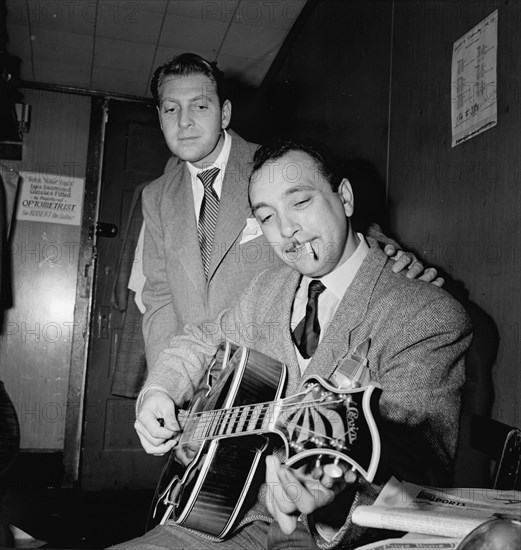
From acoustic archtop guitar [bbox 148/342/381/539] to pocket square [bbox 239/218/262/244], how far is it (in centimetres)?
61

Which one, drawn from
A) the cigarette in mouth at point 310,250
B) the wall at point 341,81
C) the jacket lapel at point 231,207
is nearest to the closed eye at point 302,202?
the cigarette in mouth at point 310,250

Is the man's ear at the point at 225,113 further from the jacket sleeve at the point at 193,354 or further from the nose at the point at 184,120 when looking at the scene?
the jacket sleeve at the point at 193,354

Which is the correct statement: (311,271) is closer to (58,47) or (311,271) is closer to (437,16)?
(437,16)

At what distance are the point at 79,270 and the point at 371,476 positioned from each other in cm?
383

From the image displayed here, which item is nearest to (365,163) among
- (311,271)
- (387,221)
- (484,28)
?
(387,221)

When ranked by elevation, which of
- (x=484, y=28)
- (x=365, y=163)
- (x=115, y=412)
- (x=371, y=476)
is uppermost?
(x=484, y=28)

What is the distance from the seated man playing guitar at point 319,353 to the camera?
108cm

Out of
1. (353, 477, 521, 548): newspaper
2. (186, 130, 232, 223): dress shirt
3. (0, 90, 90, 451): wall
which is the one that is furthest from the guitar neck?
(0, 90, 90, 451): wall

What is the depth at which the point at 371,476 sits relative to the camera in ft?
2.75

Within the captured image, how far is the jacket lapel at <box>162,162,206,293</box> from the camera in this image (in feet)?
6.86

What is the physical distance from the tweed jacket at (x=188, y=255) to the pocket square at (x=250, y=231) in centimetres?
1

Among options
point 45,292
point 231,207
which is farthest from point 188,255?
point 45,292

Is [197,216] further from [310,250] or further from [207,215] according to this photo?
[310,250]

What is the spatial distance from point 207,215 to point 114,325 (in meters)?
2.31
